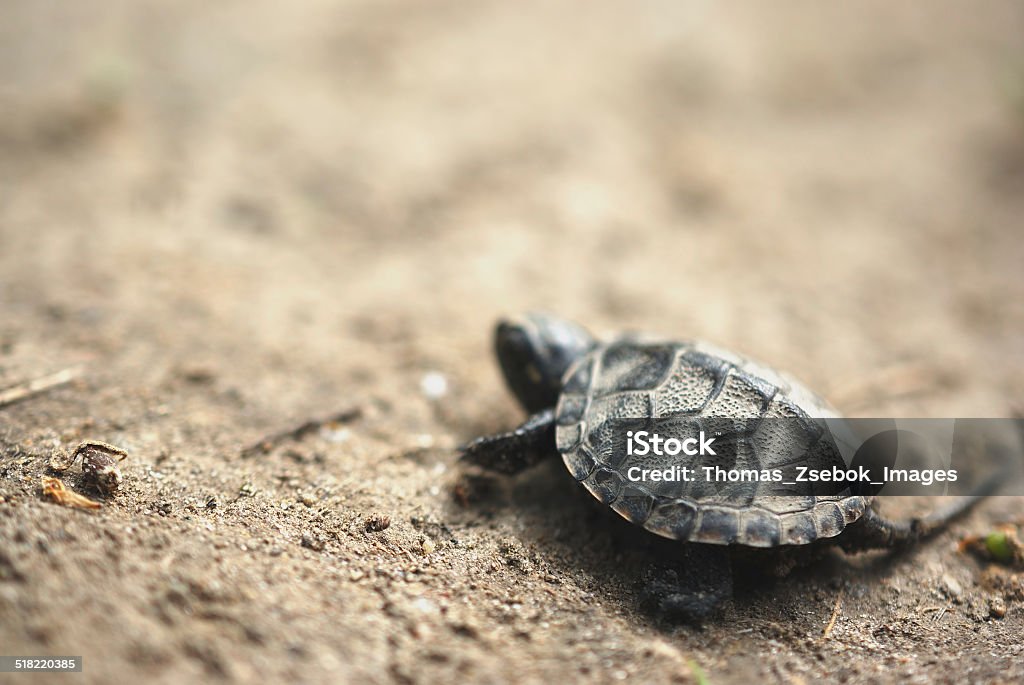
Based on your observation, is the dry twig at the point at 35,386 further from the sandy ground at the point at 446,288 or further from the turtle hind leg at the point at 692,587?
the turtle hind leg at the point at 692,587

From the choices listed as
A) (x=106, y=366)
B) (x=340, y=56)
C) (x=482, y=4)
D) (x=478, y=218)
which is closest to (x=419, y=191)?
(x=478, y=218)

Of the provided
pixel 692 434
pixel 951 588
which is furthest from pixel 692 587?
pixel 951 588

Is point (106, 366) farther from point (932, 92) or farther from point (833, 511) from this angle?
point (932, 92)

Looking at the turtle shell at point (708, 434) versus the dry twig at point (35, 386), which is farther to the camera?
Result: the dry twig at point (35, 386)

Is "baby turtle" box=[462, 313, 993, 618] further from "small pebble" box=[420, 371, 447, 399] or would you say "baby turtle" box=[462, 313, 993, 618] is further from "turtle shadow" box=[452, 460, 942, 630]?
"small pebble" box=[420, 371, 447, 399]

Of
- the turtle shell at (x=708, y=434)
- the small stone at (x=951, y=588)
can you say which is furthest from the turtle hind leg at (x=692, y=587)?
the small stone at (x=951, y=588)

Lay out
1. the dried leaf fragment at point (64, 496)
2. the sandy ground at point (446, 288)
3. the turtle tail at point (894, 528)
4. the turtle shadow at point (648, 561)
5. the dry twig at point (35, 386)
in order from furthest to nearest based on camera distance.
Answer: the dry twig at point (35, 386)
the turtle tail at point (894, 528)
the turtle shadow at point (648, 561)
the dried leaf fragment at point (64, 496)
the sandy ground at point (446, 288)
